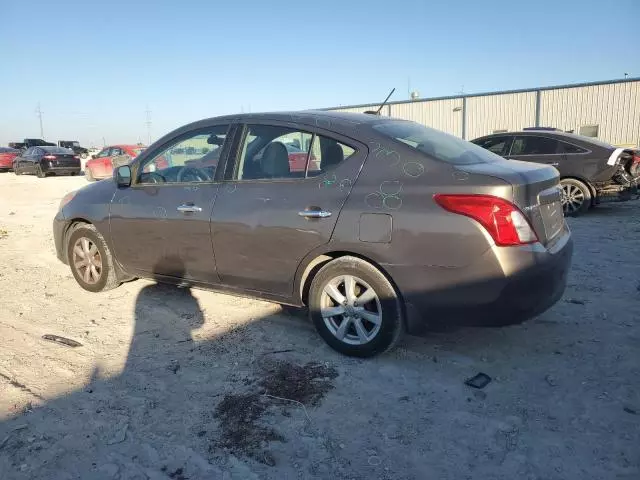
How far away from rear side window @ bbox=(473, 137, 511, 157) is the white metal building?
530 inches

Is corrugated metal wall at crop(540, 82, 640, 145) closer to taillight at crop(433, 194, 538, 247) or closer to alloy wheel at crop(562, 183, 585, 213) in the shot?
alloy wheel at crop(562, 183, 585, 213)

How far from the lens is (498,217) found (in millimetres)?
2820

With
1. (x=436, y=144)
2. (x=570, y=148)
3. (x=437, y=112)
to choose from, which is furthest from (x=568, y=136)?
(x=437, y=112)

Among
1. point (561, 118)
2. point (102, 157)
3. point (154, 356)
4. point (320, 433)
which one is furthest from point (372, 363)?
point (561, 118)

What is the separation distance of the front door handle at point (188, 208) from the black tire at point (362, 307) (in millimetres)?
1179

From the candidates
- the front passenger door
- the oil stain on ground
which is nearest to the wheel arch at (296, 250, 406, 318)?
the oil stain on ground

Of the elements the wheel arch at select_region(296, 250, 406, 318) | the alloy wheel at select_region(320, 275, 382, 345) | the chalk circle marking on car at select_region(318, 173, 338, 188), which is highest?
the chalk circle marking on car at select_region(318, 173, 338, 188)

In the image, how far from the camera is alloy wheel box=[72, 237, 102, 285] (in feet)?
16.2

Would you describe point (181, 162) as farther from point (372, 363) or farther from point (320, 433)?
point (320, 433)

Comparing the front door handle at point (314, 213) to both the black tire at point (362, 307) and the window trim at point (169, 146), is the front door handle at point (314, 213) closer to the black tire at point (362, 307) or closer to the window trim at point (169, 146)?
the black tire at point (362, 307)

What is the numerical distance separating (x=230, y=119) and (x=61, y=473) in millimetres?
2748

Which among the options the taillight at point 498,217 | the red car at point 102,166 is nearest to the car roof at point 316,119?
the taillight at point 498,217

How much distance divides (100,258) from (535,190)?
13.2 ft

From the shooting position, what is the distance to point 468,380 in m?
3.13
